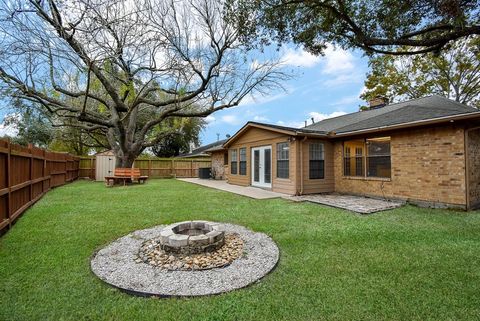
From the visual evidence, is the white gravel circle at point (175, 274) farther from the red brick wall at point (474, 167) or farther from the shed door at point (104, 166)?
the shed door at point (104, 166)

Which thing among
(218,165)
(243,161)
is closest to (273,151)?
(243,161)

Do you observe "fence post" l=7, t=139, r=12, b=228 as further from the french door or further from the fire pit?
the french door

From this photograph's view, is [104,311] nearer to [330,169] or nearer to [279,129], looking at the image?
[279,129]

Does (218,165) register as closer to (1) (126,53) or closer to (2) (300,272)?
(1) (126,53)

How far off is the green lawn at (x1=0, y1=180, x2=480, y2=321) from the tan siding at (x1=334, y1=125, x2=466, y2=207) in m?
1.06

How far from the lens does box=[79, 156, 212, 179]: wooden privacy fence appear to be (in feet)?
58.1

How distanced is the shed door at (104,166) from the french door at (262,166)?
33.7 ft

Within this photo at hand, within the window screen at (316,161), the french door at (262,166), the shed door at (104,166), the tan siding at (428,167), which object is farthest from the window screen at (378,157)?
the shed door at (104,166)

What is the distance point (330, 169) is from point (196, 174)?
1323cm

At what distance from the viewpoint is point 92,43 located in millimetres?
7965

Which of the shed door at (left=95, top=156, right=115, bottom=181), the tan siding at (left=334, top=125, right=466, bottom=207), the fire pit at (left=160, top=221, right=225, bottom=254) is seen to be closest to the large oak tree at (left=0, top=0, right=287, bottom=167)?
the shed door at (left=95, top=156, right=115, bottom=181)

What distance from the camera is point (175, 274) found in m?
3.06

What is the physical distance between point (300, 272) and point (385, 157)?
22.4ft

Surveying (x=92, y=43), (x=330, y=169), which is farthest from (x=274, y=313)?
(x=92, y=43)
